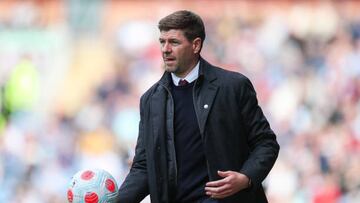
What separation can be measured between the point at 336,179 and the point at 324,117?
1390 millimetres

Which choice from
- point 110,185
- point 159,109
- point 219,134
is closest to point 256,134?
point 219,134

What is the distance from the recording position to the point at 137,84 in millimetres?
16938

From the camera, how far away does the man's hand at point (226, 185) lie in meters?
5.61

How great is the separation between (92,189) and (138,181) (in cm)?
28

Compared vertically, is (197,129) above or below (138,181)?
above

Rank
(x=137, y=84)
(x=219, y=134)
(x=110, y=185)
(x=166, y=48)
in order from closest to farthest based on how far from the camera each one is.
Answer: (x=219, y=134)
(x=166, y=48)
(x=110, y=185)
(x=137, y=84)

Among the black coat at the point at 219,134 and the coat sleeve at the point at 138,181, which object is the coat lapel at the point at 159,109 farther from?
the coat sleeve at the point at 138,181

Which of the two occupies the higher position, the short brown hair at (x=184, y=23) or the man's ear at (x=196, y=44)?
the short brown hair at (x=184, y=23)

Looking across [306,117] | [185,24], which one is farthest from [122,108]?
[185,24]

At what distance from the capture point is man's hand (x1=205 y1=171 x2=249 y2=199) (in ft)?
18.4

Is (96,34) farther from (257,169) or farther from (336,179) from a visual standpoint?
(257,169)

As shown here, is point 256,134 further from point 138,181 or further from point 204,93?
point 138,181

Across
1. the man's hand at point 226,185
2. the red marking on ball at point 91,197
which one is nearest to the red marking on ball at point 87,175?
the red marking on ball at point 91,197

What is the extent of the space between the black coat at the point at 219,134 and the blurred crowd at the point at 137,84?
25.8 feet
